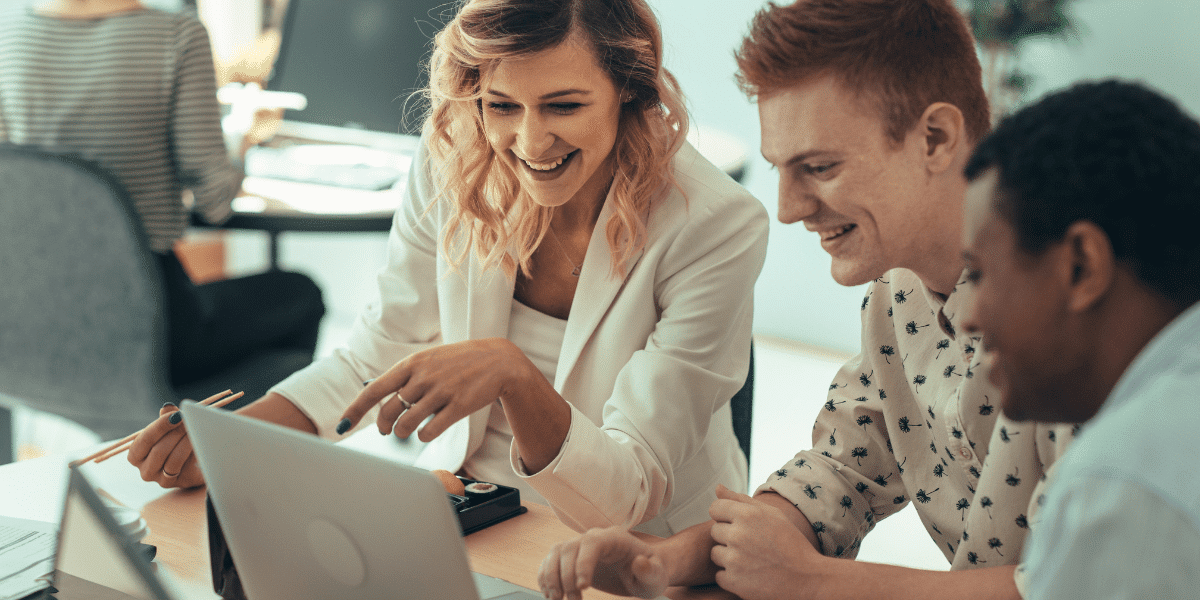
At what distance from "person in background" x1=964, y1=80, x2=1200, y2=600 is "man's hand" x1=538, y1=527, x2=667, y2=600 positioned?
36 centimetres

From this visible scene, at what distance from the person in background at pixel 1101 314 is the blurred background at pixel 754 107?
5.34 ft

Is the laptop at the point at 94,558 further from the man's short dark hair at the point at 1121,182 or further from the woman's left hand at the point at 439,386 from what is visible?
the man's short dark hair at the point at 1121,182

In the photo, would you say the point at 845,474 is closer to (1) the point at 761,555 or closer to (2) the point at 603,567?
(1) the point at 761,555

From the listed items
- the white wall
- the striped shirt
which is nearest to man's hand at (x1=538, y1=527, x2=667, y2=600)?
the striped shirt

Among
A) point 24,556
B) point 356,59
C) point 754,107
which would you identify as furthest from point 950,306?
point 754,107

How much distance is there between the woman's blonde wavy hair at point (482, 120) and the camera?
3.85 feet

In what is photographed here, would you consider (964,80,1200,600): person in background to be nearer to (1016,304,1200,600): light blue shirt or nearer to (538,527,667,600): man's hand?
(1016,304,1200,600): light blue shirt

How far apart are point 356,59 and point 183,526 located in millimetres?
1772

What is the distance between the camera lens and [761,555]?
2.96ft

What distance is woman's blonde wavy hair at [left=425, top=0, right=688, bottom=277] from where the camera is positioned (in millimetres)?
1174

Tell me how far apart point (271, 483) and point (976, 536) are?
0.65 m

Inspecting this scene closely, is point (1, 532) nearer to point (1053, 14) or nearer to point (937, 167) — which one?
point (937, 167)

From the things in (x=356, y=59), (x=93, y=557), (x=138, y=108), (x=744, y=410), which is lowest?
(x=744, y=410)

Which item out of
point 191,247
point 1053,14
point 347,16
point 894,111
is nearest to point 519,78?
point 894,111
